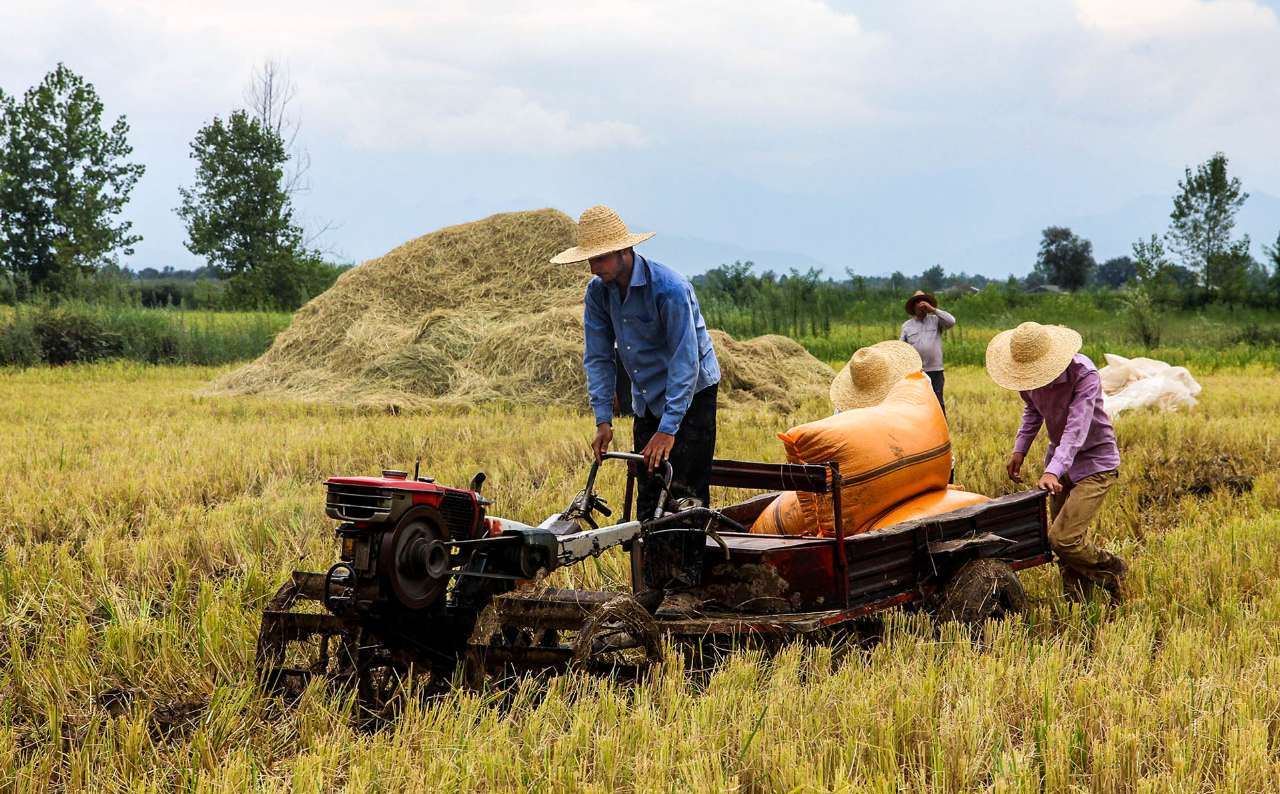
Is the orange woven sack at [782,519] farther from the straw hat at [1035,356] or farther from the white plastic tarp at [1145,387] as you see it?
the white plastic tarp at [1145,387]

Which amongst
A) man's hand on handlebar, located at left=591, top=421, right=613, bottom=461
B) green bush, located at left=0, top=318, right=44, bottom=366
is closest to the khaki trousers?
man's hand on handlebar, located at left=591, top=421, right=613, bottom=461

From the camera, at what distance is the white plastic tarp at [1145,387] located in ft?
40.5

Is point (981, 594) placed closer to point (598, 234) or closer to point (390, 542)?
point (598, 234)

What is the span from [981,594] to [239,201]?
42.6 meters

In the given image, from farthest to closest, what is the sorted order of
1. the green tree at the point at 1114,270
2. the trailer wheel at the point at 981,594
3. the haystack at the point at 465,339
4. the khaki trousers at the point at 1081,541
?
the green tree at the point at 1114,270 → the haystack at the point at 465,339 → the khaki trousers at the point at 1081,541 → the trailer wheel at the point at 981,594

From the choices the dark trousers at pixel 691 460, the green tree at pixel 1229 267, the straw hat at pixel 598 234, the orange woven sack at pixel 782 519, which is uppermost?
the green tree at pixel 1229 267

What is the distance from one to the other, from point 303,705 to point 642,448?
1905mm

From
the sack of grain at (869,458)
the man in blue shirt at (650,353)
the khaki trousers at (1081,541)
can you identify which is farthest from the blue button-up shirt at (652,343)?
the khaki trousers at (1081,541)

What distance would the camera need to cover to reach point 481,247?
16.4m

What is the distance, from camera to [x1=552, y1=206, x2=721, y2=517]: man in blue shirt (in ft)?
15.1

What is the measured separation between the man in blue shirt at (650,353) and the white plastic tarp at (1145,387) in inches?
313

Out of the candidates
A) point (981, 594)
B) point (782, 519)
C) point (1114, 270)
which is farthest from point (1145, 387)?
point (1114, 270)

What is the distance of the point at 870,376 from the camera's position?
6.54m

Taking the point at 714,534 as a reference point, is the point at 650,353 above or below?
above
